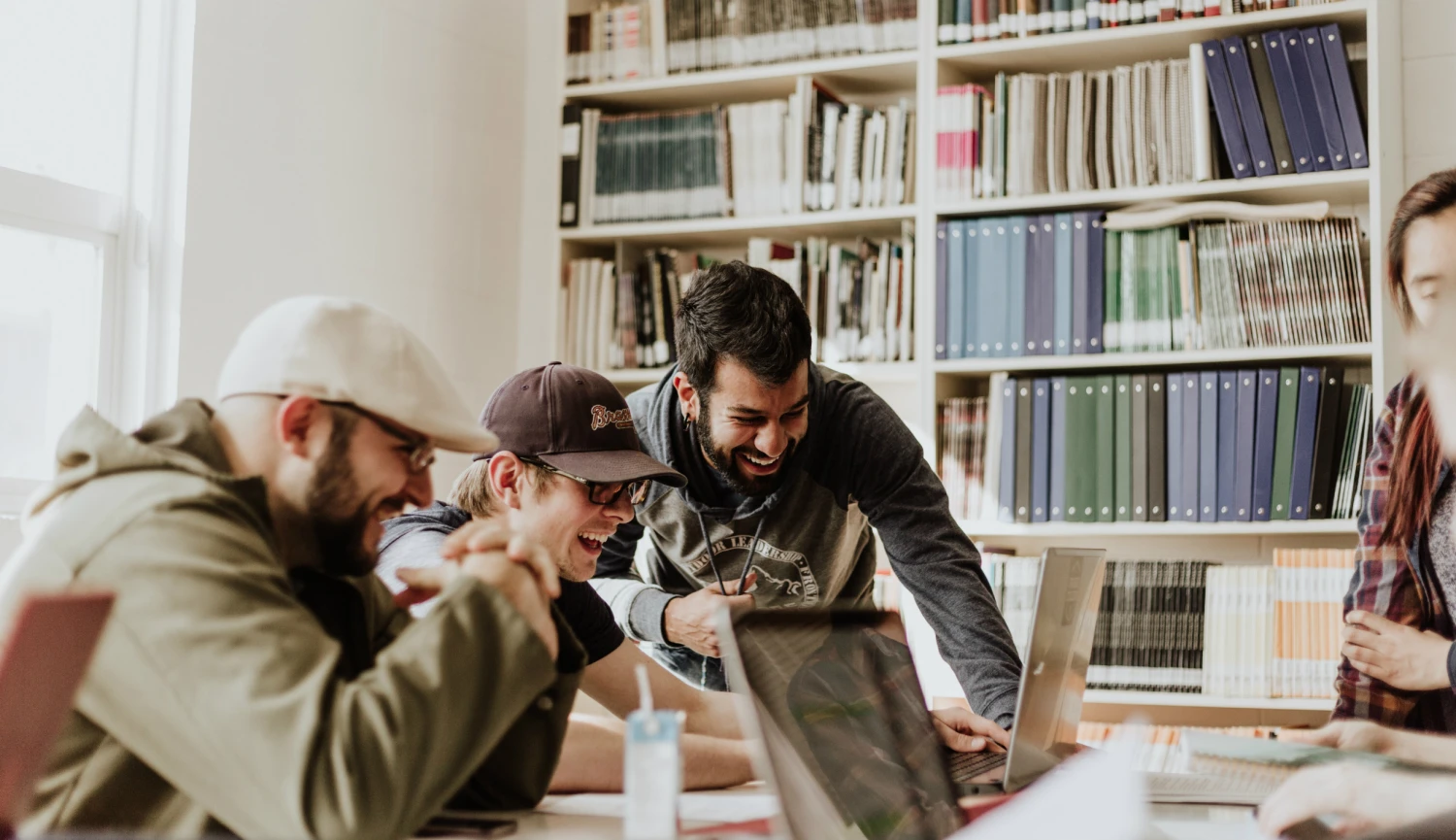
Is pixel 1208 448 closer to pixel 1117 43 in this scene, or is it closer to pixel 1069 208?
pixel 1069 208

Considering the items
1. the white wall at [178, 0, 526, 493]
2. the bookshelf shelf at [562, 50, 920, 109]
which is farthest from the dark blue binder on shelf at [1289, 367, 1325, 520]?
the white wall at [178, 0, 526, 493]

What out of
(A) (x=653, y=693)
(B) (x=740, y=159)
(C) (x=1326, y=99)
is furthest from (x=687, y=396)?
(C) (x=1326, y=99)

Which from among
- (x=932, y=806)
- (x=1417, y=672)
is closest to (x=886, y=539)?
(x=1417, y=672)

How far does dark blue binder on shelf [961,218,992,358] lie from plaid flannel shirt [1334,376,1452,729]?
3.82 feet

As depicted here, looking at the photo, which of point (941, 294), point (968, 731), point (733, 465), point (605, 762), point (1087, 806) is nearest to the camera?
point (1087, 806)

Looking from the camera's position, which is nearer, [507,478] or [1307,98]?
[507,478]

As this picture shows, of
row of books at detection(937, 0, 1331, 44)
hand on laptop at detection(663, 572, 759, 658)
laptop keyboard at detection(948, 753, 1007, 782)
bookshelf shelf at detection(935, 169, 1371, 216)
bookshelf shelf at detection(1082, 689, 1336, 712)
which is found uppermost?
row of books at detection(937, 0, 1331, 44)

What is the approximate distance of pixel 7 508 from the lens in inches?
95.3

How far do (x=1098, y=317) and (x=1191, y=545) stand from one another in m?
0.61

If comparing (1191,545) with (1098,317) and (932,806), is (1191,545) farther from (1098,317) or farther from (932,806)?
(932,806)

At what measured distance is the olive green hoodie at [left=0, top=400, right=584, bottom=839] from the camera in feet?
3.26

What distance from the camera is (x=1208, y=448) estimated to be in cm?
304

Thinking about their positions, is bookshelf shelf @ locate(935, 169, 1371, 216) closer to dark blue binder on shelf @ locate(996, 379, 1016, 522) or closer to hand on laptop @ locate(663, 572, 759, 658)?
dark blue binder on shelf @ locate(996, 379, 1016, 522)

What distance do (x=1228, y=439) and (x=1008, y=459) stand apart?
0.50m
